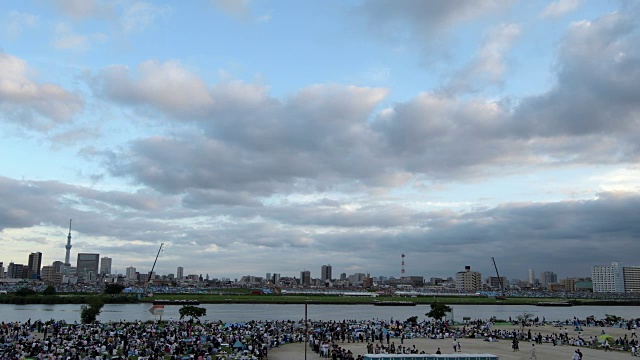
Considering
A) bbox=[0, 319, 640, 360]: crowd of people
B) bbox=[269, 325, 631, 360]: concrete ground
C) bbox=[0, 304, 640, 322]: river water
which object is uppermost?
bbox=[0, 319, 640, 360]: crowd of people

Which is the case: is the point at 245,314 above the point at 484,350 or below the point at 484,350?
below

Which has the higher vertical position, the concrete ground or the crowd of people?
the crowd of people

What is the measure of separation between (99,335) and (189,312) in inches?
522

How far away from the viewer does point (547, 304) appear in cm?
13675

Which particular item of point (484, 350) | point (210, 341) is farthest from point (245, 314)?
point (484, 350)

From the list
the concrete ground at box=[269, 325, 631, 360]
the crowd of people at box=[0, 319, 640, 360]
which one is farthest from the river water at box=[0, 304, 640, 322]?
the concrete ground at box=[269, 325, 631, 360]

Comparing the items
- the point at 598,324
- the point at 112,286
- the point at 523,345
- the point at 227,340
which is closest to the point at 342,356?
the point at 227,340

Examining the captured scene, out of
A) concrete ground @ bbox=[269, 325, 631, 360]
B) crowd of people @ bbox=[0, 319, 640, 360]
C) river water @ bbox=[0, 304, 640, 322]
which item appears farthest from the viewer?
river water @ bbox=[0, 304, 640, 322]

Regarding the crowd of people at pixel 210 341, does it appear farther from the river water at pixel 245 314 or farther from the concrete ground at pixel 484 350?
the river water at pixel 245 314

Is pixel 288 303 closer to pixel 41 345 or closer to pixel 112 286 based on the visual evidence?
pixel 112 286

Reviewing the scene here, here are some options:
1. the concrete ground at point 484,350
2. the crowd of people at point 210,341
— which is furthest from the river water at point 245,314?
the concrete ground at point 484,350

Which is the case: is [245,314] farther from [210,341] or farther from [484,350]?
[484,350]

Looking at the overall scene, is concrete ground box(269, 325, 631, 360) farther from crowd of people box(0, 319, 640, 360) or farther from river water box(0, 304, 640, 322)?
river water box(0, 304, 640, 322)

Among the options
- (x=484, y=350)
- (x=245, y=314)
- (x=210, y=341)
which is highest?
(x=210, y=341)
